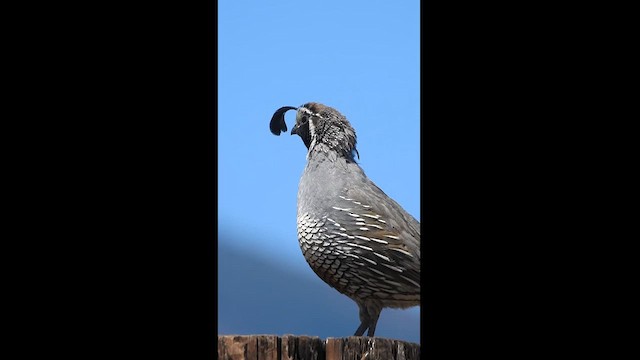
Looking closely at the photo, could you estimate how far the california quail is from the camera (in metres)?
5.38

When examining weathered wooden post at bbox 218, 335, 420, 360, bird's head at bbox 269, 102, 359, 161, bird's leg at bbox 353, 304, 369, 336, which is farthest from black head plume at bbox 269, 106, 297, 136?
weathered wooden post at bbox 218, 335, 420, 360

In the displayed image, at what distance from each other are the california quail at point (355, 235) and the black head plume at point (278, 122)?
1.13 feet

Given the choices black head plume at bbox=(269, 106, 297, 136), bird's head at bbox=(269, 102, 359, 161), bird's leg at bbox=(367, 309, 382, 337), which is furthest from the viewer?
black head plume at bbox=(269, 106, 297, 136)

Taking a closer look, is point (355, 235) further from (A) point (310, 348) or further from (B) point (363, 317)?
(A) point (310, 348)

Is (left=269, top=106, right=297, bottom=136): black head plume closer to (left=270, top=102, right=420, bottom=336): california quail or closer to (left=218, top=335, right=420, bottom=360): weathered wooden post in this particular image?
(left=270, top=102, right=420, bottom=336): california quail

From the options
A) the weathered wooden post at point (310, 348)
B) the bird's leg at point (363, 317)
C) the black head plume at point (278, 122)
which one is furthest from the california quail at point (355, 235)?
the weathered wooden post at point (310, 348)

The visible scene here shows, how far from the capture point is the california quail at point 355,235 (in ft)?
17.6

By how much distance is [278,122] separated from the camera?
6062 mm

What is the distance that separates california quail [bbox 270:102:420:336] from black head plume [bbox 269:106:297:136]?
35cm

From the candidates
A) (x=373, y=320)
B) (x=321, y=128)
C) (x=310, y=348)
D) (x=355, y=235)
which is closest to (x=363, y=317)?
(x=373, y=320)
